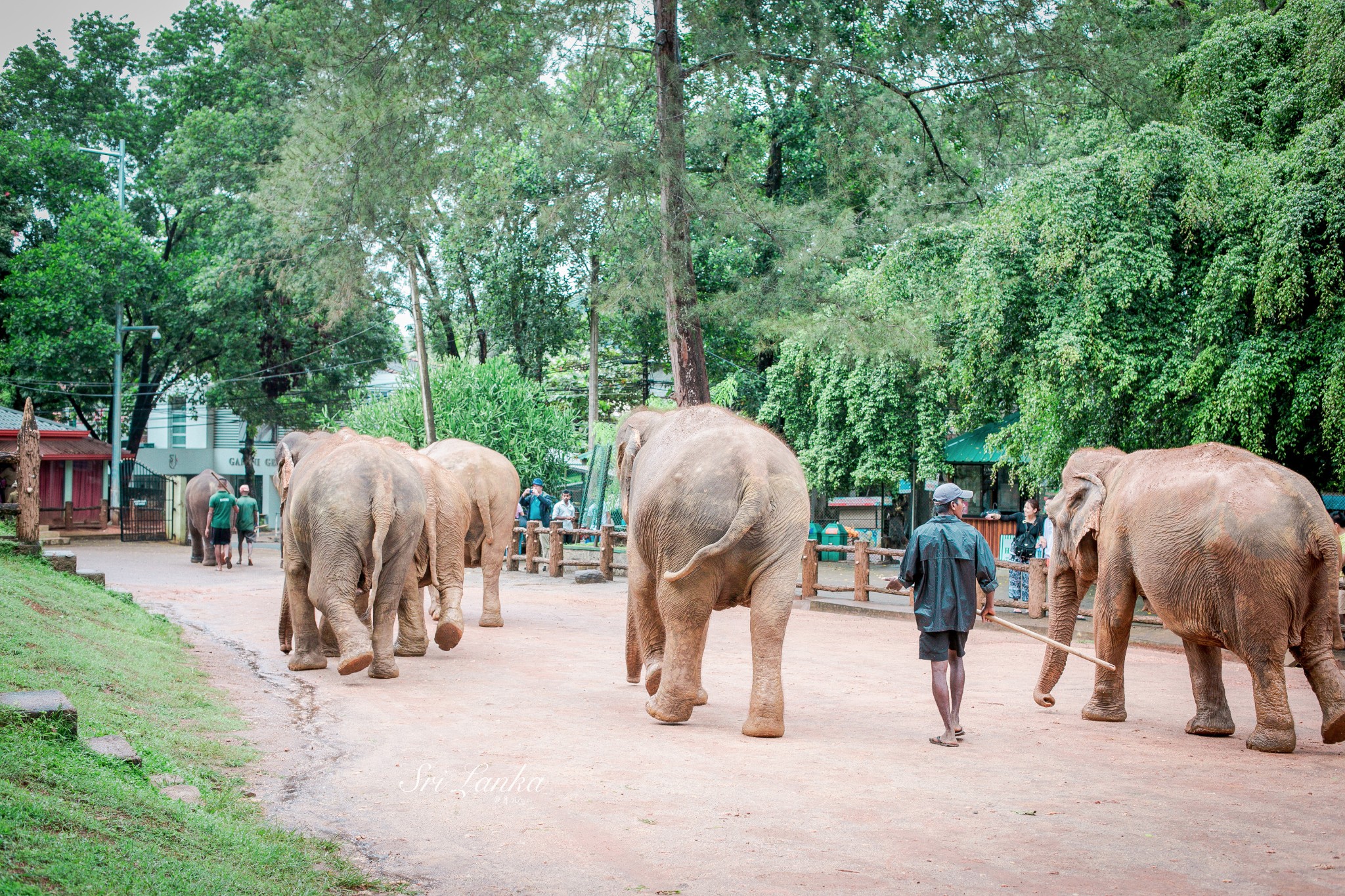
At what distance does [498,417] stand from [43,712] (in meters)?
25.6

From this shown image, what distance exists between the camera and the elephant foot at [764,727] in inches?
283

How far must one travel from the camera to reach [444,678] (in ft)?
31.6

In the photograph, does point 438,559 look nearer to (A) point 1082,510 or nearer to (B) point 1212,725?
(A) point 1082,510

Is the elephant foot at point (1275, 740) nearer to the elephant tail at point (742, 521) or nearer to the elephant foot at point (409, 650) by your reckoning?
the elephant tail at point (742, 521)

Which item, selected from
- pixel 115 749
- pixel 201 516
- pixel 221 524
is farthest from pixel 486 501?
pixel 201 516

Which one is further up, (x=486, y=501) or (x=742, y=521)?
(x=742, y=521)

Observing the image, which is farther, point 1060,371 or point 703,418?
point 1060,371

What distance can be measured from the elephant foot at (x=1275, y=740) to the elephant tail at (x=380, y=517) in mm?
6202

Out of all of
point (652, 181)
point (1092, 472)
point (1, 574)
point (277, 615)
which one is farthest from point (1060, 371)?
point (1, 574)

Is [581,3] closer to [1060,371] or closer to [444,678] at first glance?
[1060,371]

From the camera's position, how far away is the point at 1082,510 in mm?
8633

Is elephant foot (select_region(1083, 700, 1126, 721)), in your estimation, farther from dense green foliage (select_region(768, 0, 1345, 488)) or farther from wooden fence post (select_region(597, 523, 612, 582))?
wooden fence post (select_region(597, 523, 612, 582))

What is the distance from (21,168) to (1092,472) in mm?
32782

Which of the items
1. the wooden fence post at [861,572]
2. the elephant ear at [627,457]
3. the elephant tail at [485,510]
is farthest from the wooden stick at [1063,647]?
the wooden fence post at [861,572]
